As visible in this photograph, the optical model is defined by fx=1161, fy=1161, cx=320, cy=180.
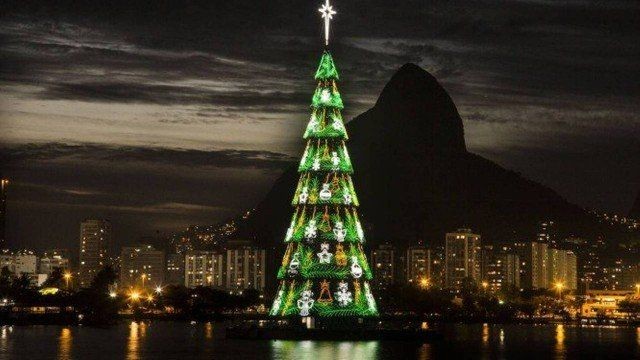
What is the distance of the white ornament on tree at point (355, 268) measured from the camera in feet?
264

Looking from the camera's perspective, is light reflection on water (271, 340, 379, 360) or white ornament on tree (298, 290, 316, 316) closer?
light reflection on water (271, 340, 379, 360)

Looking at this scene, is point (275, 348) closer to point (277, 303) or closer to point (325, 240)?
point (277, 303)

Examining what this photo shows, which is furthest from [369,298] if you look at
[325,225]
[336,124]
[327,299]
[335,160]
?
[336,124]

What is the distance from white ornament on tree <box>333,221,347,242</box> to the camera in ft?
263

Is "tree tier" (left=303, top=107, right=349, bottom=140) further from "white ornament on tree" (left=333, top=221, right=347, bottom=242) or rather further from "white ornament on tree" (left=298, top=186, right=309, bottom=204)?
"white ornament on tree" (left=333, top=221, right=347, bottom=242)

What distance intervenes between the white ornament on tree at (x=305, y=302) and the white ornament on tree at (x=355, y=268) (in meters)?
3.32

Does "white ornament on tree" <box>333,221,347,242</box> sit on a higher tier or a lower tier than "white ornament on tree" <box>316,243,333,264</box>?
higher

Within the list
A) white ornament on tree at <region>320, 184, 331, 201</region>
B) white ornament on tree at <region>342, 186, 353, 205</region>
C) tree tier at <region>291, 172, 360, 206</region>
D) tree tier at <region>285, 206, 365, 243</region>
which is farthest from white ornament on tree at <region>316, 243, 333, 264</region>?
white ornament on tree at <region>342, 186, 353, 205</region>

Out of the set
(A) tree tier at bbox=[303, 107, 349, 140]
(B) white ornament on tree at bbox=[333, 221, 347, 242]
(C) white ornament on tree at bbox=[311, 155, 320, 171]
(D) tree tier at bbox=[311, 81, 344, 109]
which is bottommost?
(B) white ornament on tree at bbox=[333, 221, 347, 242]

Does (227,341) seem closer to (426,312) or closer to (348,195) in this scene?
(348,195)

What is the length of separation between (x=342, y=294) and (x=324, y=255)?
122 inches

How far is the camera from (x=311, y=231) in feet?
263

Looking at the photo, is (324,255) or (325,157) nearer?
(324,255)

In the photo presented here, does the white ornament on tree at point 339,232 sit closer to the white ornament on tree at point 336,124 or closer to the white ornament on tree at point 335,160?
the white ornament on tree at point 335,160
